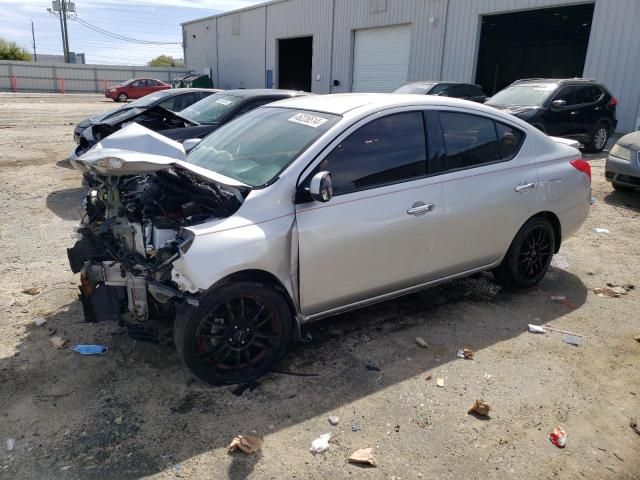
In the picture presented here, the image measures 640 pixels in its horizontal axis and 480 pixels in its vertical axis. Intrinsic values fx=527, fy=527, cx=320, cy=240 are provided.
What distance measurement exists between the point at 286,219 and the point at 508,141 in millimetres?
2272

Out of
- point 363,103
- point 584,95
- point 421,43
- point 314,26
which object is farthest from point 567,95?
point 314,26

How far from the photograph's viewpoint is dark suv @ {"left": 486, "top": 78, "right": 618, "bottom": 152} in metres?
11.3

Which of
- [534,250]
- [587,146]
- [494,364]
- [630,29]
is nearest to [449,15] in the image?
[630,29]

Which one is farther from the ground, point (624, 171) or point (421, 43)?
point (421, 43)

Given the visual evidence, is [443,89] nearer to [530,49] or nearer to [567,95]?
[567,95]

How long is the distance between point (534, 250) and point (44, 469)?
13.6ft

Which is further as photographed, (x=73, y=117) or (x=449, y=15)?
(x=73, y=117)

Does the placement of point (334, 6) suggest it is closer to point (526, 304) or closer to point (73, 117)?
point (73, 117)

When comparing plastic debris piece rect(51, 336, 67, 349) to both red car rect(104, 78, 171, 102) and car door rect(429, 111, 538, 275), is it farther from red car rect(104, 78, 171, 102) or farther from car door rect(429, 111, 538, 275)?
red car rect(104, 78, 171, 102)

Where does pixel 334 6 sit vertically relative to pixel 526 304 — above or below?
above

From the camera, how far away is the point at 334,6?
82.7 feet

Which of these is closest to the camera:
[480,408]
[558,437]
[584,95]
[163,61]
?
[558,437]

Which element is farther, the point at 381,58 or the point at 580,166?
the point at 381,58

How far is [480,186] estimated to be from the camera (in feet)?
13.6
